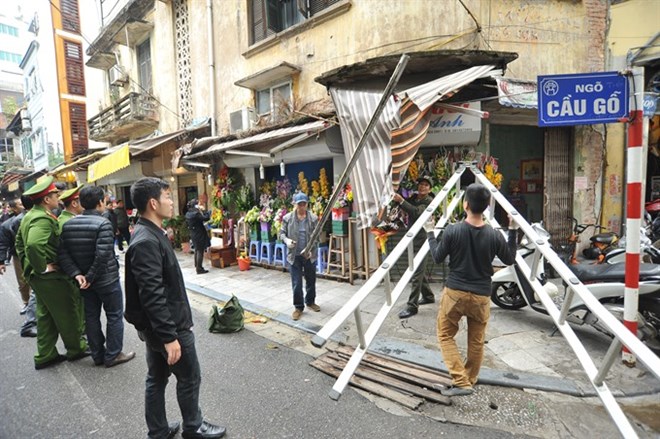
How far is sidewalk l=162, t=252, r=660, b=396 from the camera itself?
3340 mm

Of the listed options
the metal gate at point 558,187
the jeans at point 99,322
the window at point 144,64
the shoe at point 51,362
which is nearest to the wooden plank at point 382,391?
the jeans at point 99,322

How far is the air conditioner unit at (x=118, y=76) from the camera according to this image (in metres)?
14.5

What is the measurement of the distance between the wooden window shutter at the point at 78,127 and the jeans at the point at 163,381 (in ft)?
70.8

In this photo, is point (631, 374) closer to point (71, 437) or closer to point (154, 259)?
point (154, 259)

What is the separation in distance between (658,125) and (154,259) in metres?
11.2

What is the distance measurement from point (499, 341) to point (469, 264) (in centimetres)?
194

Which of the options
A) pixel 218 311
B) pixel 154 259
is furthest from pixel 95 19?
pixel 154 259

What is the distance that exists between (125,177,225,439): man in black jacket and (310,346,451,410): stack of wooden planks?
4.48 feet

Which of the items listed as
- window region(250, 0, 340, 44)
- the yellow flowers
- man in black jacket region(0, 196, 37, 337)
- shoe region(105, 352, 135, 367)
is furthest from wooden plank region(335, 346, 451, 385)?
window region(250, 0, 340, 44)

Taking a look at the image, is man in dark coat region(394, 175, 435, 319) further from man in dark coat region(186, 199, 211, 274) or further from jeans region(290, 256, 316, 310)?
man in dark coat region(186, 199, 211, 274)

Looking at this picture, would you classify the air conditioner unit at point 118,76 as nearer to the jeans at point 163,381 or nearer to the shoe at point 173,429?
the jeans at point 163,381

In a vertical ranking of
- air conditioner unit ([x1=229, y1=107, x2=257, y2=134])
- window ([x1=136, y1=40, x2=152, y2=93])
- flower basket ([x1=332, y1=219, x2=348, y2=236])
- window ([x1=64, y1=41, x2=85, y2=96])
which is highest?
window ([x1=64, y1=41, x2=85, y2=96])

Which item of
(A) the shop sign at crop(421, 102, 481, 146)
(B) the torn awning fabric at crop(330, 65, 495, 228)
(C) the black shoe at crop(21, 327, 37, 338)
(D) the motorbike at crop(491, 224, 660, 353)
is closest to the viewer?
(D) the motorbike at crop(491, 224, 660, 353)

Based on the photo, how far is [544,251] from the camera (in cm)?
236
